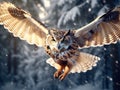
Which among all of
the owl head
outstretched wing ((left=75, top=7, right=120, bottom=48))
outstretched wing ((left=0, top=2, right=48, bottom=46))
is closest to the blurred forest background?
outstretched wing ((left=0, top=2, right=48, bottom=46))

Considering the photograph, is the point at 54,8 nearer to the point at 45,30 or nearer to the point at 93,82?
the point at 93,82

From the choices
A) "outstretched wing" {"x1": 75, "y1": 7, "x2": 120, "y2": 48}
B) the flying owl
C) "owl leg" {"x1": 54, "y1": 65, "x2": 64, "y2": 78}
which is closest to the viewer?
"owl leg" {"x1": 54, "y1": 65, "x2": 64, "y2": 78}

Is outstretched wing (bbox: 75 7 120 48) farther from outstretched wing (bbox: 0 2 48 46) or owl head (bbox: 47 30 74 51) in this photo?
outstretched wing (bbox: 0 2 48 46)

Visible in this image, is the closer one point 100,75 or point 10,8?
point 10,8

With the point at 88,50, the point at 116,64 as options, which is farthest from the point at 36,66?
the point at 116,64

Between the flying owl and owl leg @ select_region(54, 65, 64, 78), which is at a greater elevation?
the flying owl

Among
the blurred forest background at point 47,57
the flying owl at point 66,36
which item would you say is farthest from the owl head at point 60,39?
the blurred forest background at point 47,57

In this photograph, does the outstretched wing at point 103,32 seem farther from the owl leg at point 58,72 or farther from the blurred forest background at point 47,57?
the blurred forest background at point 47,57
